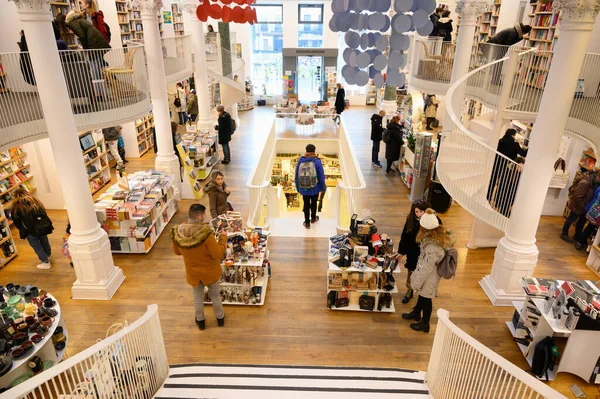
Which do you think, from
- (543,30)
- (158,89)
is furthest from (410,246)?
(543,30)

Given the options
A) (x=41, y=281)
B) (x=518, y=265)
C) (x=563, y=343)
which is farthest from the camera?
(x=41, y=281)

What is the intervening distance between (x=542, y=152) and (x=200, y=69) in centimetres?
919

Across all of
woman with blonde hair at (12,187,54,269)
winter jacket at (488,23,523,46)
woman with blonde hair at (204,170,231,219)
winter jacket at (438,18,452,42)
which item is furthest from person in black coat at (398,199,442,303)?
winter jacket at (438,18,452,42)

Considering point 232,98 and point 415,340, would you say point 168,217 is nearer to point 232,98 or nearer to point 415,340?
point 415,340

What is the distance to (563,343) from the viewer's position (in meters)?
4.48

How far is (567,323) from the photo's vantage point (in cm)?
428

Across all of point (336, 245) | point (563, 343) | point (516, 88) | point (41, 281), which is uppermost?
point (516, 88)

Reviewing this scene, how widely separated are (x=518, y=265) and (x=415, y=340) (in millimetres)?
1804

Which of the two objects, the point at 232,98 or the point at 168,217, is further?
the point at 232,98

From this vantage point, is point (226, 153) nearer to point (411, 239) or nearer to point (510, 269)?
point (411, 239)

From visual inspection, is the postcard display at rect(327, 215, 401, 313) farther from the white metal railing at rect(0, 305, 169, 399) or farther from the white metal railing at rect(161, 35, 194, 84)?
the white metal railing at rect(161, 35, 194, 84)

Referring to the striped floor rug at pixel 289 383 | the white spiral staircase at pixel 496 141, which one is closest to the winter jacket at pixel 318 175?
the white spiral staircase at pixel 496 141

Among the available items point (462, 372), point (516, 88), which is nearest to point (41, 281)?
point (462, 372)

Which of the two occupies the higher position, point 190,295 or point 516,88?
point 516,88
